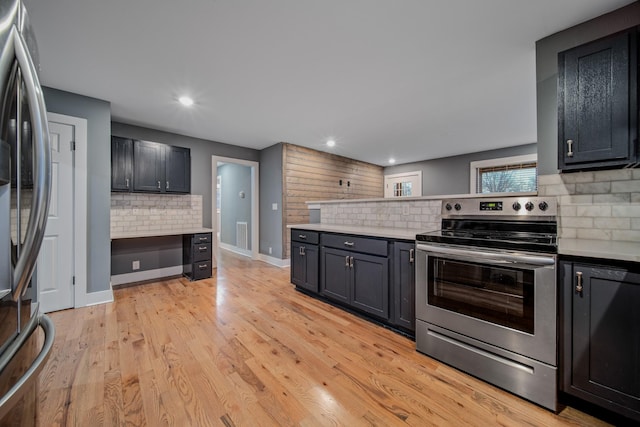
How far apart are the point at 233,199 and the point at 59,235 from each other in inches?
156

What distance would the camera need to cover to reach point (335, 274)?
9.12 feet

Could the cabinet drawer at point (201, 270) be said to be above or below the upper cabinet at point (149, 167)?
below

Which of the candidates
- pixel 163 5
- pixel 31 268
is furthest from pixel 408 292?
pixel 163 5

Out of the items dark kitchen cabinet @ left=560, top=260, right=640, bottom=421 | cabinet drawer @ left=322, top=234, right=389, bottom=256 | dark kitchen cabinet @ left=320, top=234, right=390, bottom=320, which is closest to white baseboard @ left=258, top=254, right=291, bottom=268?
dark kitchen cabinet @ left=320, top=234, right=390, bottom=320

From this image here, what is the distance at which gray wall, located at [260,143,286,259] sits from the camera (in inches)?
193

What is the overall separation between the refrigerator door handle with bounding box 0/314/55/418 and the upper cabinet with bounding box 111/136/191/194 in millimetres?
3440

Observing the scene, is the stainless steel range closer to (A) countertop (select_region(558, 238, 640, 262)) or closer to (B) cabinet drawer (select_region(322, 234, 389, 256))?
(A) countertop (select_region(558, 238, 640, 262))

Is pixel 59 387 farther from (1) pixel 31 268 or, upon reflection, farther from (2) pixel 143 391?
(1) pixel 31 268

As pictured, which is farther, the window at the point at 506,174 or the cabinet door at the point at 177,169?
the window at the point at 506,174

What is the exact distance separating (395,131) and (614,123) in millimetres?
3049

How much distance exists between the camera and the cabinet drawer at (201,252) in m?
3.92

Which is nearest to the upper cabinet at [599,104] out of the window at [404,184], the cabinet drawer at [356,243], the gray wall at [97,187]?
the cabinet drawer at [356,243]

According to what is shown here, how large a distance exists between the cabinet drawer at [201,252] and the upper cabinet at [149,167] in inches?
35.4

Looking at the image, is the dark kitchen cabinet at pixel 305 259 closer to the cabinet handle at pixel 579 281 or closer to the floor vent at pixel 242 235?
the cabinet handle at pixel 579 281
